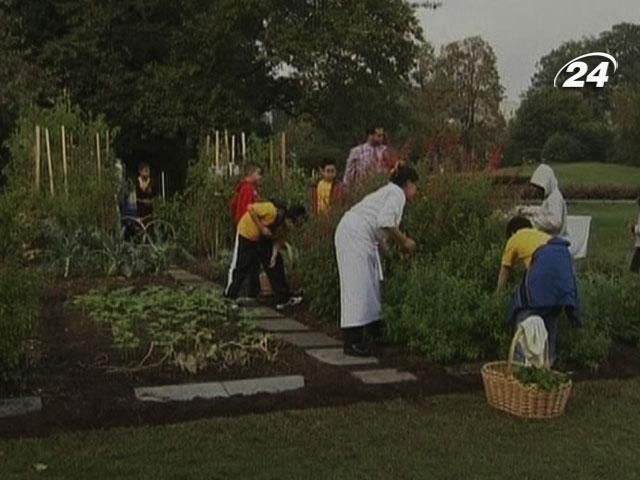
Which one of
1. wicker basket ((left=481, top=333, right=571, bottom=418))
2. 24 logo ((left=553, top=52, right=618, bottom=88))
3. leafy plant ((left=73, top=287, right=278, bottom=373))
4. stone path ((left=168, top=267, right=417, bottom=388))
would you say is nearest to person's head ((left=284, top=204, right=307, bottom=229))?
stone path ((left=168, top=267, right=417, bottom=388))

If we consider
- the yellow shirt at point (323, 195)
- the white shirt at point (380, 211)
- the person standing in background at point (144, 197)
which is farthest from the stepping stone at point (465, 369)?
the person standing in background at point (144, 197)

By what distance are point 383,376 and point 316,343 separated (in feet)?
A: 4.39

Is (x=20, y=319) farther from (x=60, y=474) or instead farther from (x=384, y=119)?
(x=384, y=119)

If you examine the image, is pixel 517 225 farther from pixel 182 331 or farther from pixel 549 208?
pixel 182 331

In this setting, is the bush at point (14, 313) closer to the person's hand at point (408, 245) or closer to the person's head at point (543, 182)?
the person's hand at point (408, 245)

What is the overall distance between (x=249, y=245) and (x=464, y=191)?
2.68 m

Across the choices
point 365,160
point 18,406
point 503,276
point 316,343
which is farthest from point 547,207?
point 18,406

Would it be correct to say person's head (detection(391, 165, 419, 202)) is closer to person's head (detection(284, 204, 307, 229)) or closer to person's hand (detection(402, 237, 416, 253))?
person's hand (detection(402, 237, 416, 253))

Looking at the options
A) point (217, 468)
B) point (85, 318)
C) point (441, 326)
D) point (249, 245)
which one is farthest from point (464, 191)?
point (217, 468)

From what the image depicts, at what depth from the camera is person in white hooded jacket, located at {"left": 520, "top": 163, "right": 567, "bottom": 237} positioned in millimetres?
9836

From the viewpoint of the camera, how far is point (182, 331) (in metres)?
7.66

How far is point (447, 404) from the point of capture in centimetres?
658

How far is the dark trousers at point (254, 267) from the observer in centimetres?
1045

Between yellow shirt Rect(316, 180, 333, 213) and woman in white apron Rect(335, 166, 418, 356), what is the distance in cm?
192
